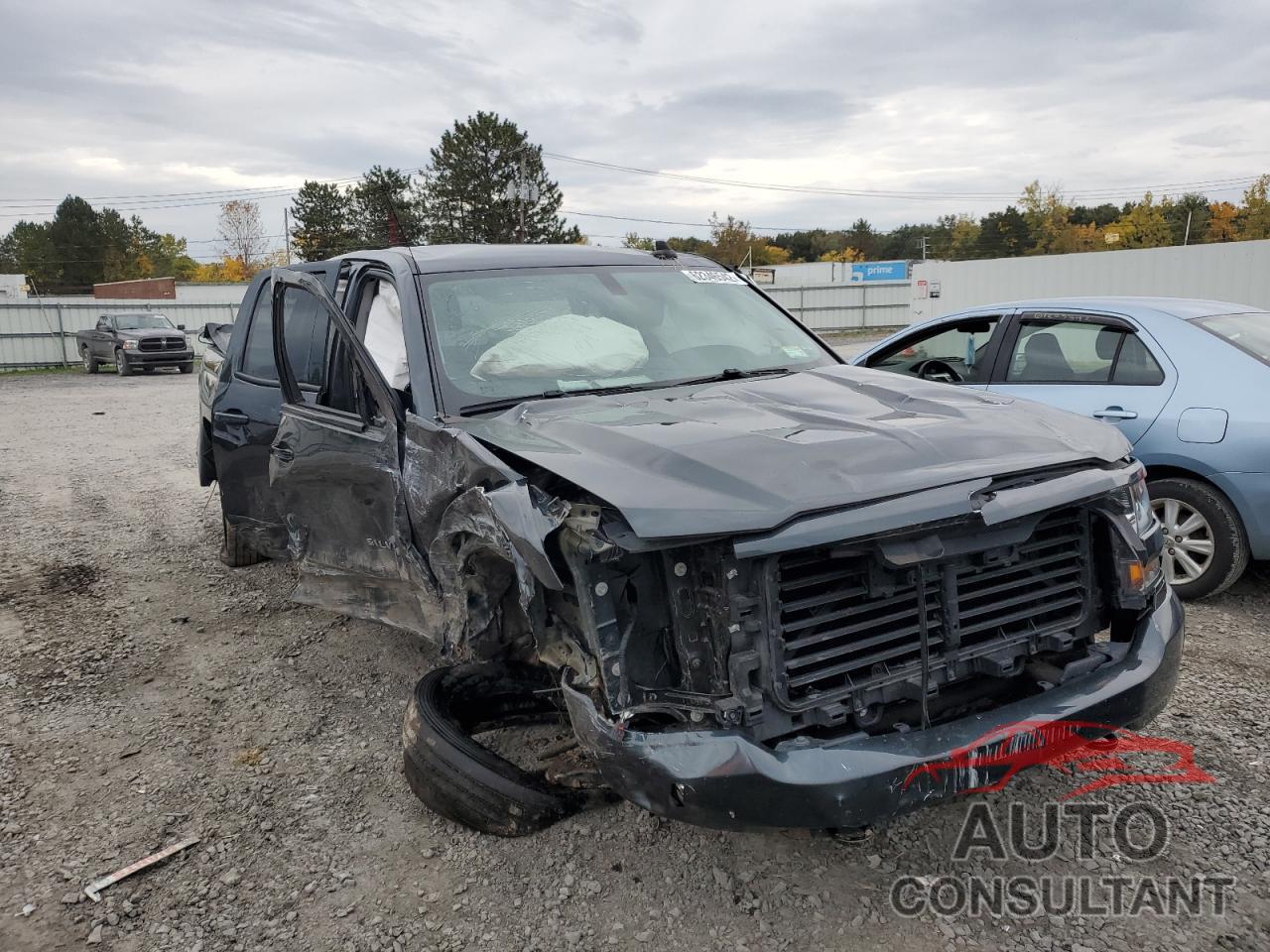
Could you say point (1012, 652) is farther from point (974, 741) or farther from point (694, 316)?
point (694, 316)

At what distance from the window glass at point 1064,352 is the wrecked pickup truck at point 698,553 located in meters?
2.03

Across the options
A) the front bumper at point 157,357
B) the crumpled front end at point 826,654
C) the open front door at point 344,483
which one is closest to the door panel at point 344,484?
the open front door at point 344,483

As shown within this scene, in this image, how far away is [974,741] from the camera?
243 cm

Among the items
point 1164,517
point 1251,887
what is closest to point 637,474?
point 1251,887

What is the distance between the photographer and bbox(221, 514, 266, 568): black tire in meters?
6.09

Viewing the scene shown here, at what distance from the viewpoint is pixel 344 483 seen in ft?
12.5

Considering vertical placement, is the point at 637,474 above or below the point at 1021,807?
above

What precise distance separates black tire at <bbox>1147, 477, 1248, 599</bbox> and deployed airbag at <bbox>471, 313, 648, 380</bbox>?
9.55 ft

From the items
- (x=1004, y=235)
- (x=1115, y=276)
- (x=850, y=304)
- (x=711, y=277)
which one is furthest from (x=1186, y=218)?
(x=711, y=277)

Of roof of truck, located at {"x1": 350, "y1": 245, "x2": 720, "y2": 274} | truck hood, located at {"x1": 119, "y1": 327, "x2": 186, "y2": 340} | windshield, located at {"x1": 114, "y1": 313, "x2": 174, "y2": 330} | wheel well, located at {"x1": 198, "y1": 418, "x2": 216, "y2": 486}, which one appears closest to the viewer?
roof of truck, located at {"x1": 350, "y1": 245, "x2": 720, "y2": 274}

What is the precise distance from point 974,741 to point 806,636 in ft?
1.65

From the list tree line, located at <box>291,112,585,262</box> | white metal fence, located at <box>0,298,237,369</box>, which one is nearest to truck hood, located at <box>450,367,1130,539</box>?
white metal fence, located at <box>0,298,237,369</box>

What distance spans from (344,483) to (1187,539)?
4.13m

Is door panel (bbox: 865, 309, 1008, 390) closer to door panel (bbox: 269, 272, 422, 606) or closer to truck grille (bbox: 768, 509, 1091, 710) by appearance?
truck grille (bbox: 768, 509, 1091, 710)
